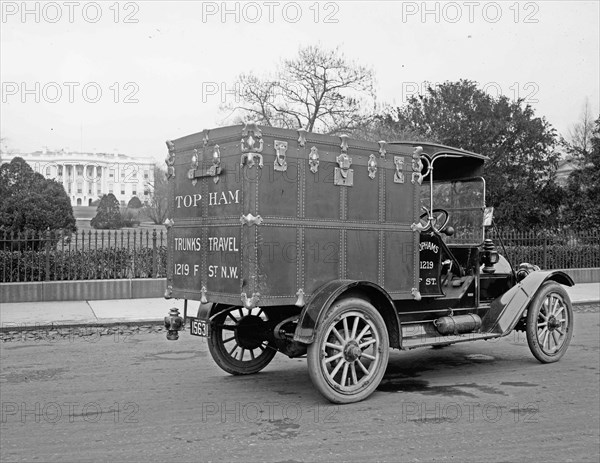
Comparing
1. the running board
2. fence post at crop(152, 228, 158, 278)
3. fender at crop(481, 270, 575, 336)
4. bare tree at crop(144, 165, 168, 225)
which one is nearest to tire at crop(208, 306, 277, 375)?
the running board

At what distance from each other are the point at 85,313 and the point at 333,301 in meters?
7.52

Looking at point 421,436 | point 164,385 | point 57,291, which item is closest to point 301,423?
point 421,436

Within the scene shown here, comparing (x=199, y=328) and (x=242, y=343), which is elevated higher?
(x=199, y=328)

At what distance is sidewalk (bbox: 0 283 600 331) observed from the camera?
11.4 metres

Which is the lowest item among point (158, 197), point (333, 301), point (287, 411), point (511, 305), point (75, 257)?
point (287, 411)

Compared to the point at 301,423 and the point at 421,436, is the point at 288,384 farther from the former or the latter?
the point at 421,436

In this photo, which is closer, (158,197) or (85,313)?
(85,313)

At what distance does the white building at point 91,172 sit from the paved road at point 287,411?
70839mm

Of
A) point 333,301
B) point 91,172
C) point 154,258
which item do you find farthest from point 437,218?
point 91,172

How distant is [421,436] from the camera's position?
517 cm

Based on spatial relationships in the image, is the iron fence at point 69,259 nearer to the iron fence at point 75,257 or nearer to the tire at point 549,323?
the iron fence at point 75,257

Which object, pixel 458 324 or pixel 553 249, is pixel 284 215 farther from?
pixel 553 249

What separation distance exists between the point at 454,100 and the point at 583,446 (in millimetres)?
26641

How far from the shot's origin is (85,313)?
1234 centimetres
